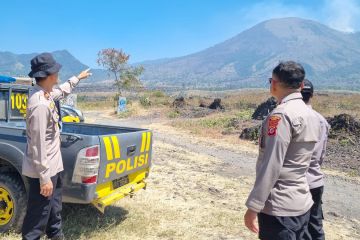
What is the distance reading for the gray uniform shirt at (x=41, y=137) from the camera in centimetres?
353

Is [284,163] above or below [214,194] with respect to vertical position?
above

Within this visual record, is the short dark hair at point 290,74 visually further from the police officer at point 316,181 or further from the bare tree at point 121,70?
the bare tree at point 121,70

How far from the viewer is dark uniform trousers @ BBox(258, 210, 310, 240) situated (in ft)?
8.93

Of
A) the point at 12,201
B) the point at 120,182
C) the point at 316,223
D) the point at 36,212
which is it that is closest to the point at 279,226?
the point at 316,223

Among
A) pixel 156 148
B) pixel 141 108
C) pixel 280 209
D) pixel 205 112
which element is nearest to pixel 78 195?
pixel 280 209

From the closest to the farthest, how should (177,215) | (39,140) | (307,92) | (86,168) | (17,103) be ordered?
1. (39,140)
2. (307,92)
3. (86,168)
4. (17,103)
5. (177,215)

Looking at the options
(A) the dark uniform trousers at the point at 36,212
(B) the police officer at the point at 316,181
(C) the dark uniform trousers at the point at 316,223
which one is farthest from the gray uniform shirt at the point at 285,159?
(A) the dark uniform trousers at the point at 36,212

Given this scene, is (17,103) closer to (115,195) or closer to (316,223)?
(115,195)

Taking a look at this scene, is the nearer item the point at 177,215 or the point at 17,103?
the point at 17,103

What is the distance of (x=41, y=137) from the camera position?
3525 mm

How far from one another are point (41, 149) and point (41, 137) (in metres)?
0.10

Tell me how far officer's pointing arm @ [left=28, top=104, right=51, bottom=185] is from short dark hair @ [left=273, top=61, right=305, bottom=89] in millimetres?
A: 1992

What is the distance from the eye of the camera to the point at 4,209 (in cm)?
478

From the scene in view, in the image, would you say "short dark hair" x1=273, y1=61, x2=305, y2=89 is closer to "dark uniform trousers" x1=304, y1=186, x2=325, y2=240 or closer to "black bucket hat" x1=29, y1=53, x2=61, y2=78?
"dark uniform trousers" x1=304, y1=186, x2=325, y2=240
